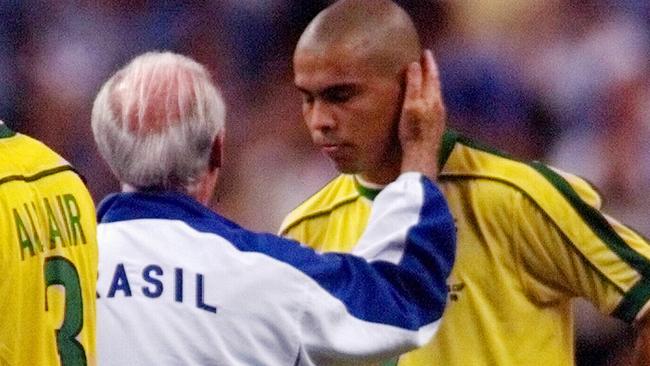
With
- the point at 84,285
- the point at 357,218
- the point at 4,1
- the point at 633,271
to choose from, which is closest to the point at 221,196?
the point at 4,1

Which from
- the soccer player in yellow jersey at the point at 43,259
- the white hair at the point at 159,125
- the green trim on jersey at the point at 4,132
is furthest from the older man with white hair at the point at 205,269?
the green trim on jersey at the point at 4,132

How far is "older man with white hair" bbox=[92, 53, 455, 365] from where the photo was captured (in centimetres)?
194

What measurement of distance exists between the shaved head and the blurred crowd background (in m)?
1.30

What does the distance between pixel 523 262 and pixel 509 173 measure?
151 mm

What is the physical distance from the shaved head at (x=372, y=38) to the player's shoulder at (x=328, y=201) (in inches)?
11.1

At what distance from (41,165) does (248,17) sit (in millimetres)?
2310

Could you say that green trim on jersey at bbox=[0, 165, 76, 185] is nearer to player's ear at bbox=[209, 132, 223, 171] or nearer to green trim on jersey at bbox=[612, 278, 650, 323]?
player's ear at bbox=[209, 132, 223, 171]

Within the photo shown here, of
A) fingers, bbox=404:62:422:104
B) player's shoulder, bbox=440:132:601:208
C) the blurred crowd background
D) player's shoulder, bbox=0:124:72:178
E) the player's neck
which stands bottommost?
the blurred crowd background

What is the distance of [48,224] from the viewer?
1.73 m

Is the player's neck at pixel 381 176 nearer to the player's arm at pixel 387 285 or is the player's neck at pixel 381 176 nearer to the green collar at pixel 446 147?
the green collar at pixel 446 147

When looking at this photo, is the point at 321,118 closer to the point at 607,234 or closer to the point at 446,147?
the point at 446,147

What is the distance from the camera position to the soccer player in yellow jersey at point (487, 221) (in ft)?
7.98

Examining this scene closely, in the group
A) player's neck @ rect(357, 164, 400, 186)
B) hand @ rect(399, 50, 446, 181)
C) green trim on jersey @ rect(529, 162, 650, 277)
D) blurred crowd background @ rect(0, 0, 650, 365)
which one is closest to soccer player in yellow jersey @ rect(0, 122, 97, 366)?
hand @ rect(399, 50, 446, 181)

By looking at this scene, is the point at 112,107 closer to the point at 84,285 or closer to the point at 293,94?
the point at 84,285
